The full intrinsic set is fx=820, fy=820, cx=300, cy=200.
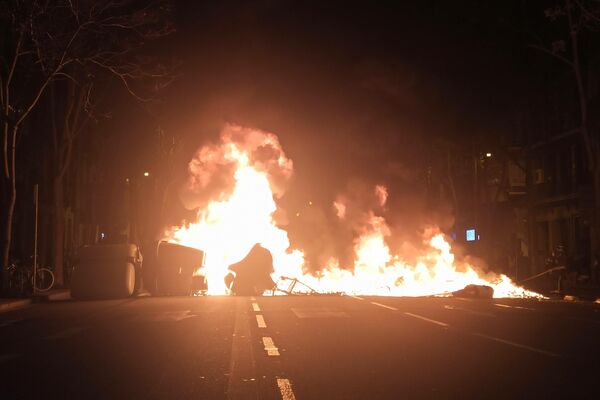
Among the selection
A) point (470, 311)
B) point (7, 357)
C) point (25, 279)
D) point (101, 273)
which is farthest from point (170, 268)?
point (7, 357)

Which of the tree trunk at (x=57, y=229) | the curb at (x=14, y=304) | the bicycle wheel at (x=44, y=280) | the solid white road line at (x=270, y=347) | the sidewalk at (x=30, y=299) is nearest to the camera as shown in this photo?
the solid white road line at (x=270, y=347)

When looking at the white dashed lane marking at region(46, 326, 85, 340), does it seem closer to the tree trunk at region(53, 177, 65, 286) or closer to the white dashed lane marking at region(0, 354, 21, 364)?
the white dashed lane marking at region(0, 354, 21, 364)

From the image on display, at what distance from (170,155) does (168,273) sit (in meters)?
21.6

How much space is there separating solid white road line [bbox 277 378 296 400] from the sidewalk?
16.8 metres

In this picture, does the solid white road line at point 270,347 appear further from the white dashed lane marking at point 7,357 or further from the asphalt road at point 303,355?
the white dashed lane marking at point 7,357

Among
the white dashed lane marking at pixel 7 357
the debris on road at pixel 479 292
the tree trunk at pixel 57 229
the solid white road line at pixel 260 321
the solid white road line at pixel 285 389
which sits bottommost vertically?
the solid white road line at pixel 285 389

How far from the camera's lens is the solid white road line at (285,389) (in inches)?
325

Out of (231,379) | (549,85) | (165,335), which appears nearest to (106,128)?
(549,85)

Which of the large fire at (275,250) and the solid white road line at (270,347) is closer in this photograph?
the solid white road line at (270,347)

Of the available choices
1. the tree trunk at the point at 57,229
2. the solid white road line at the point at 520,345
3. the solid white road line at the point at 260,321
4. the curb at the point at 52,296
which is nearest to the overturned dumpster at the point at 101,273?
the curb at the point at 52,296

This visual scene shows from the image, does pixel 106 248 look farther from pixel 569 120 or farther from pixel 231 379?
pixel 569 120

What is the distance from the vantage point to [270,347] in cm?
1265

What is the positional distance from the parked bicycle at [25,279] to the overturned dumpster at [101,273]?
2215 millimetres

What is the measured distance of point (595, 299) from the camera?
92.7 ft
